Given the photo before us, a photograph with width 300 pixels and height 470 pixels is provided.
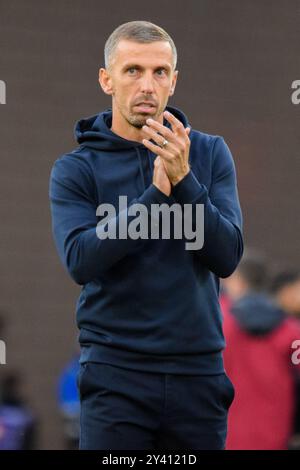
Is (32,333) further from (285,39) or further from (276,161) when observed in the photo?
(285,39)

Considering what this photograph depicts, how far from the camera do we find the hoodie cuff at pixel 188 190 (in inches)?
118

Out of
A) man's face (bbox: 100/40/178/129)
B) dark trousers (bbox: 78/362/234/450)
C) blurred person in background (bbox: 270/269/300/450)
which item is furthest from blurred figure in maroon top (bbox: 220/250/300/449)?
man's face (bbox: 100/40/178/129)

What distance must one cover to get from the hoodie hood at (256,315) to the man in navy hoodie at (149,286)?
1.78m

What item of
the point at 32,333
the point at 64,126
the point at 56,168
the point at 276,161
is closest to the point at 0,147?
the point at 64,126

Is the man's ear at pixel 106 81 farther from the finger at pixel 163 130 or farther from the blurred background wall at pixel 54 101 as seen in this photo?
the blurred background wall at pixel 54 101

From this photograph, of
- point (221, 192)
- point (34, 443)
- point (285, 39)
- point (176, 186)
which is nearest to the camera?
point (176, 186)

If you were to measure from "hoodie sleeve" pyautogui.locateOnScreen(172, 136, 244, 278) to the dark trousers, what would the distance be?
33cm

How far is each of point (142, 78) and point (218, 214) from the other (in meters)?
0.44

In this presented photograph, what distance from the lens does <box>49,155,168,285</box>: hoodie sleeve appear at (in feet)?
9.89

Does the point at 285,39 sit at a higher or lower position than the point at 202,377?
higher

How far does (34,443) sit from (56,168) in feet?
13.5

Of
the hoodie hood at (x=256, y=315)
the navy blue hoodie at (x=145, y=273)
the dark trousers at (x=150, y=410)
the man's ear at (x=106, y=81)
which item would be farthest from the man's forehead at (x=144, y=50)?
the hoodie hood at (x=256, y=315)

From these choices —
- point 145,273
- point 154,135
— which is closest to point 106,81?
point 154,135

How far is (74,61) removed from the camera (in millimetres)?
7418
